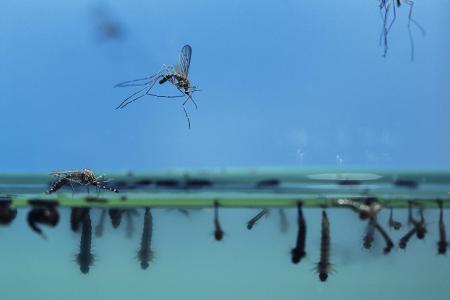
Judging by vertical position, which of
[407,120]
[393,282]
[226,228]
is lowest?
[393,282]

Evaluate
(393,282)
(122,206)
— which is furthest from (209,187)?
(393,282)

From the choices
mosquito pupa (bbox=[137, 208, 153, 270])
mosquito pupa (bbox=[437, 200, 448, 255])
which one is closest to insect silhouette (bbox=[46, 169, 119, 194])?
mosquito pupa (bbox=[137, 208, 153, 270])

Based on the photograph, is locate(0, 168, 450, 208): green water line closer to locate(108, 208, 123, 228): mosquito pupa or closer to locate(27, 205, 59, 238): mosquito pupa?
locate(108, 208, 123, 228): mosquito pupa

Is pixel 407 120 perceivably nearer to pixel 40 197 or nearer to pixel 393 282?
pixel 40 197

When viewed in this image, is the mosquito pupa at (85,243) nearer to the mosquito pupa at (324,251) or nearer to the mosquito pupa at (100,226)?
the mosquito pupa at (100,226)

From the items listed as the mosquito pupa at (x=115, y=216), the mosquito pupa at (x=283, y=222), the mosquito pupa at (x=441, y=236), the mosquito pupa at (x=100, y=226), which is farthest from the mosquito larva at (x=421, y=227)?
the mosquito pupa at (x=100, y=226)

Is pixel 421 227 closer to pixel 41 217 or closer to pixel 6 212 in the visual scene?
pixel 41 217
